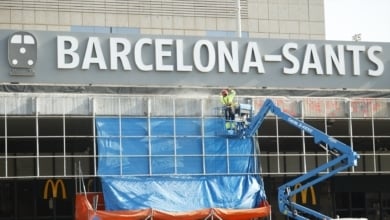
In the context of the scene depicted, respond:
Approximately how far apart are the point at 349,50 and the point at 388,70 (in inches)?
79.1

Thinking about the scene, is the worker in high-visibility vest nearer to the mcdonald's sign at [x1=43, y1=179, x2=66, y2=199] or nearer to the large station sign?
the large station sign

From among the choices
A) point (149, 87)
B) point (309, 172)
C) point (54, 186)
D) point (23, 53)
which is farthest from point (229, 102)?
point (54, 186)

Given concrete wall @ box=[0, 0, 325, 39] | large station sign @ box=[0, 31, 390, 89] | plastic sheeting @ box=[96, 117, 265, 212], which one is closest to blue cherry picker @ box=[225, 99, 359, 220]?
plastic sheeting @ box=[96, 117, 265, 212]

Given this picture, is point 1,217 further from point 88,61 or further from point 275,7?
point 275,7

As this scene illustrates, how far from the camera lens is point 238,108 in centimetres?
2820

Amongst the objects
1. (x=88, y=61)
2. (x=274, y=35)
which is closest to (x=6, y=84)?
(x=88, y=61)

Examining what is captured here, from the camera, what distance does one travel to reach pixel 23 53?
29125 mm

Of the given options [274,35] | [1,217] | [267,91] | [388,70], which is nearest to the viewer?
[267,91]

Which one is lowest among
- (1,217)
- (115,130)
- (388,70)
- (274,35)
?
(1,217)

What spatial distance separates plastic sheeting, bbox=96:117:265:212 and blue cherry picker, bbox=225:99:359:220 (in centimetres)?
97

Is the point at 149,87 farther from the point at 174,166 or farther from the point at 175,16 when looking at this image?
the point at 175,16

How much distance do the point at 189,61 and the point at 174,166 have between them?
422 cm

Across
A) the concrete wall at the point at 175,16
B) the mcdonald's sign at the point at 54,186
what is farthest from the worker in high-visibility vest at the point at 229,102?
the concrete wall at the point at 175,16

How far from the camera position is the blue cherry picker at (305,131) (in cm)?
2661
